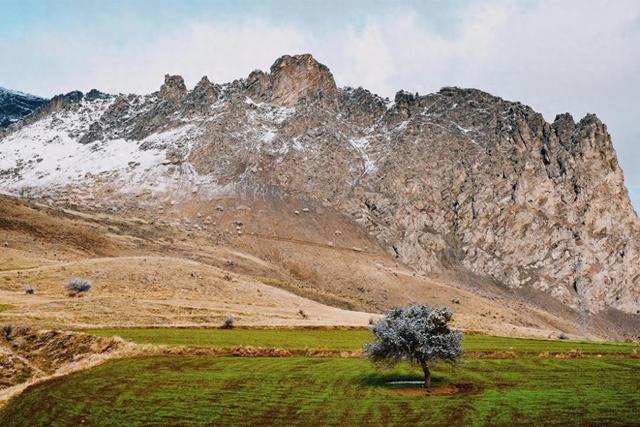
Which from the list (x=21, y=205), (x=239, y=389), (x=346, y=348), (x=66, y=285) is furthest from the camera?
(x=21, y=205)

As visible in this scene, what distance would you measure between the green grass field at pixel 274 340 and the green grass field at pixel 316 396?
844 cm

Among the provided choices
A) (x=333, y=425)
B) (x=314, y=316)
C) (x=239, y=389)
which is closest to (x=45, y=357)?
(x=239, y=389)

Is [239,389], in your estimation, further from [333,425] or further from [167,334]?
[167,334]

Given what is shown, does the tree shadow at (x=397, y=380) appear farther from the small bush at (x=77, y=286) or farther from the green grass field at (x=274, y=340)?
the small bush at (x=77, y=286)

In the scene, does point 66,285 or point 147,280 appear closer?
point 66,285

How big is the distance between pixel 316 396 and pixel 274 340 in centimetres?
2374

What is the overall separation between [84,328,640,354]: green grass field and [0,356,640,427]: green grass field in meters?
8.44

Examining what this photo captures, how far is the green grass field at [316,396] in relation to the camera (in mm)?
27344

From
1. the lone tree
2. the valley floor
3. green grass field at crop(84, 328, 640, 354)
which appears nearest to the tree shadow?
→ the valley floor

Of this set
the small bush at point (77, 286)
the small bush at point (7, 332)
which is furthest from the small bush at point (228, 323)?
the small bush at point (77, 286)

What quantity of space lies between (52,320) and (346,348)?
26.3 metres

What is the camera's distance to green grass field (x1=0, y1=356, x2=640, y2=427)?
27.3 metres

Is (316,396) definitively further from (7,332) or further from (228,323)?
(228,323)

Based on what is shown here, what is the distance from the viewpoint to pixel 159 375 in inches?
1458
